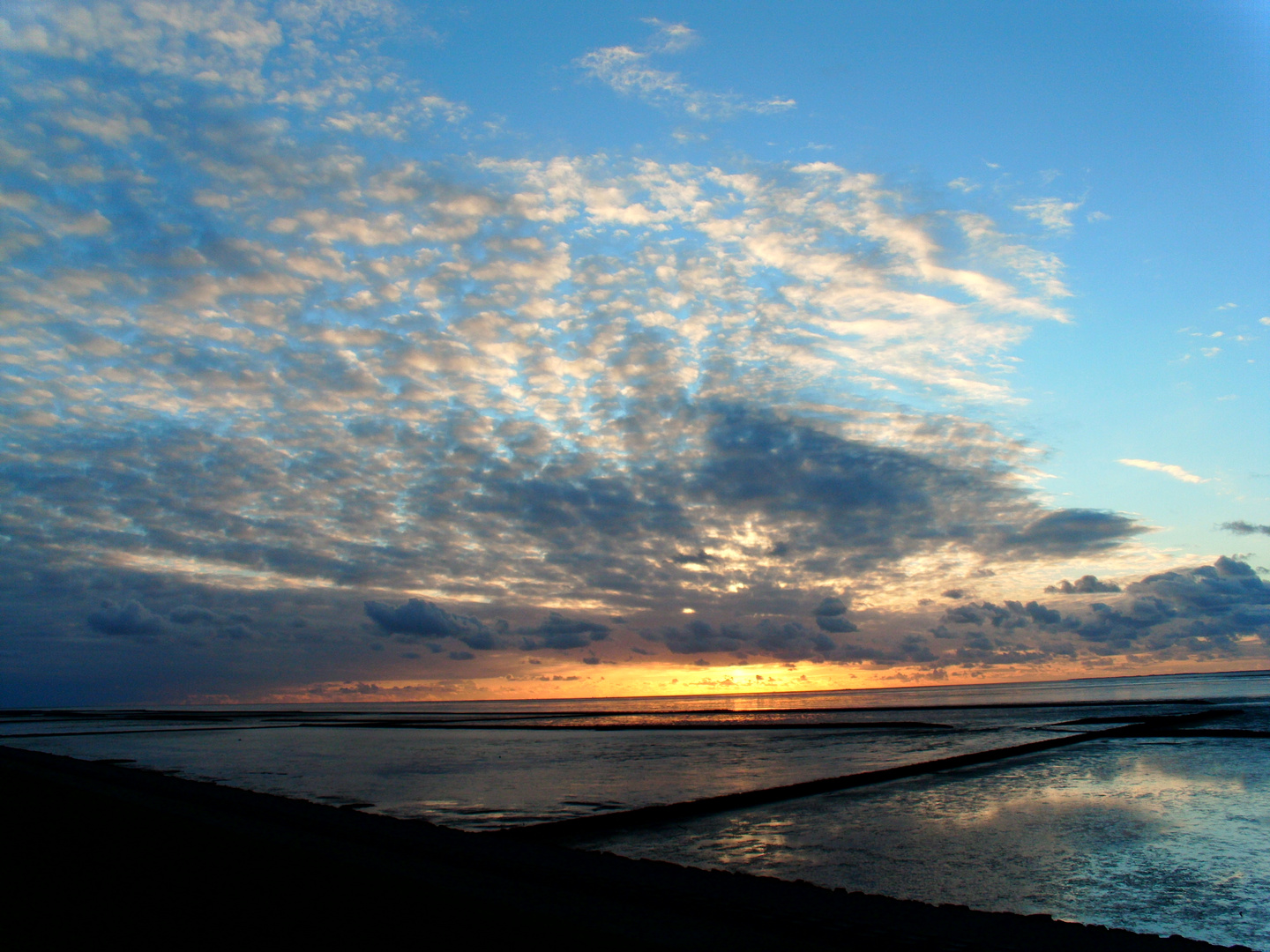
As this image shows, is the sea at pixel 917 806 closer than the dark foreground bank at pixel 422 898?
No

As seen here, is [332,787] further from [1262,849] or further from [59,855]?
[1262,849]

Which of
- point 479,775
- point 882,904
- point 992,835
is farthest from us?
point 479,775

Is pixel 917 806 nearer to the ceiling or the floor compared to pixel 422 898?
nearer to the floor

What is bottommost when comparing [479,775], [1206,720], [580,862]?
[1206,720]

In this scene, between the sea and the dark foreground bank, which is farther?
the sea

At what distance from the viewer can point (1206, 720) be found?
42000 mm

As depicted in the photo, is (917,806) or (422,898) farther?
(917,806)

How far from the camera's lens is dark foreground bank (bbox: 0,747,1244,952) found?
6.66 metres

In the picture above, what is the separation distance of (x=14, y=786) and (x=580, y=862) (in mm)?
17642

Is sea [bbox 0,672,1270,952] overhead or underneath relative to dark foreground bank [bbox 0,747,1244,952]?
underneath

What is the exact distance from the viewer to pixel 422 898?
7941 mm

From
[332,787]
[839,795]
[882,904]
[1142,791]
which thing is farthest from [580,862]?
[1142,791]

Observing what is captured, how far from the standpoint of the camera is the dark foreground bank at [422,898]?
21.8ft

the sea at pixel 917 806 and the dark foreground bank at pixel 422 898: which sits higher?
the dark foreground bank at pixel 422 898
